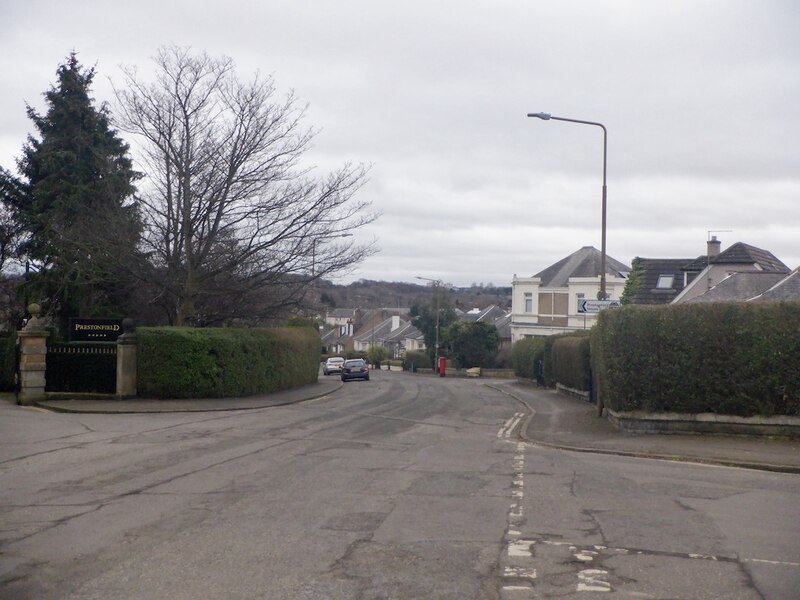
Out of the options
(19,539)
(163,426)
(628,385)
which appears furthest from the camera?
(163,426)

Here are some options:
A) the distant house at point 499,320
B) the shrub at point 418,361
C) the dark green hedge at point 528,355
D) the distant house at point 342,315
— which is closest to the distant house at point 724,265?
the dark green hedge at point 528,355

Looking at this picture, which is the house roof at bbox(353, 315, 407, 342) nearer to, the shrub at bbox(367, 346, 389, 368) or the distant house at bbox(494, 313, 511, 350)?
the shrub at bbox(367, 346, 389, 368)

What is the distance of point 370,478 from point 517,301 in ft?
190

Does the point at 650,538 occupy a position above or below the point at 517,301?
below

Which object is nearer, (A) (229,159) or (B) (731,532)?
(B) (731,532)

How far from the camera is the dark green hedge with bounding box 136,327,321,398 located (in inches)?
1120

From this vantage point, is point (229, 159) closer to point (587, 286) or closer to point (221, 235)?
point (221, 235)

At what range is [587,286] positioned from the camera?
65688 millimetres

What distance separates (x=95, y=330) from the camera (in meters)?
28.8

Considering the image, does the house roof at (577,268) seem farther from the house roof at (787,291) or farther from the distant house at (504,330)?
the house roof at (787,291)

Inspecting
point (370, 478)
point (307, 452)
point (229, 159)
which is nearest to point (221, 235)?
point (229, 159)

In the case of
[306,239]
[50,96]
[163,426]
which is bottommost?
[163,426]

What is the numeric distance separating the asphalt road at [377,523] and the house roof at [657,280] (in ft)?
109

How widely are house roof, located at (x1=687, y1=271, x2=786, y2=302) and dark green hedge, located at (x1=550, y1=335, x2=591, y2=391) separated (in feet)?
15.9
